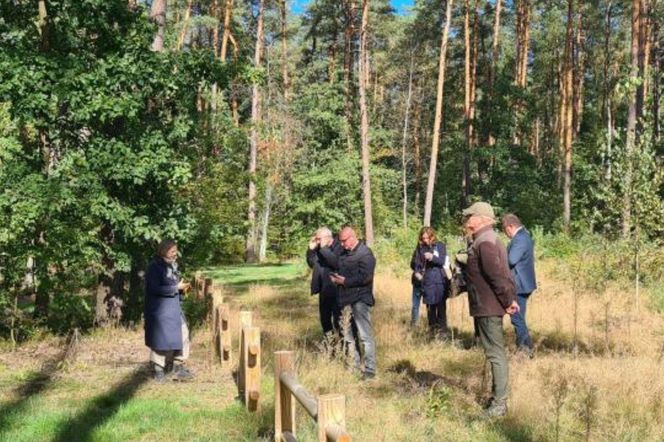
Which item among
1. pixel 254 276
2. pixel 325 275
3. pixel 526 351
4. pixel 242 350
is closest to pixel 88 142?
pixel 325 275

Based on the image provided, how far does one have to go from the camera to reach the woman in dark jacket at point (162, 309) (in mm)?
7586

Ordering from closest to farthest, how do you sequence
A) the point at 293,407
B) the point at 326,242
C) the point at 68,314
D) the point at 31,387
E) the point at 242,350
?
the point at 293,407 → the point at 242,350 → the point at 31,387 → the point at 326,242 → the point at 68,314

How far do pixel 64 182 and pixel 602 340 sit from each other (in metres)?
8.45

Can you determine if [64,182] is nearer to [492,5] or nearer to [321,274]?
[321,274]

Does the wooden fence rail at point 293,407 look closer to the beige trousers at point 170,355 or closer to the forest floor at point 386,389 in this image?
the forest floor at point 386,389

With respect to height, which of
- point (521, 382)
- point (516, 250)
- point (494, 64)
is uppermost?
point (494, 64)

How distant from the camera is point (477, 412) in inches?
239

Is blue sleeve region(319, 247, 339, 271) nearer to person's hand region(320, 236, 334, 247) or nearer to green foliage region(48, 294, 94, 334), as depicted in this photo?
person's hand region(320, 236, 334, 247)

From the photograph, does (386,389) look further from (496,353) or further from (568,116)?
(568,116)

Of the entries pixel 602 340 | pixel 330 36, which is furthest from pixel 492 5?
pixel 602 340

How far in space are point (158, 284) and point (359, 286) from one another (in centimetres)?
240

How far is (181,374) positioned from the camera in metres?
7.82

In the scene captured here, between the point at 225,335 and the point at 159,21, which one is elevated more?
the point at 159,21

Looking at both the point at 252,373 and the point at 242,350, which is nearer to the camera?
the point at 252,373
